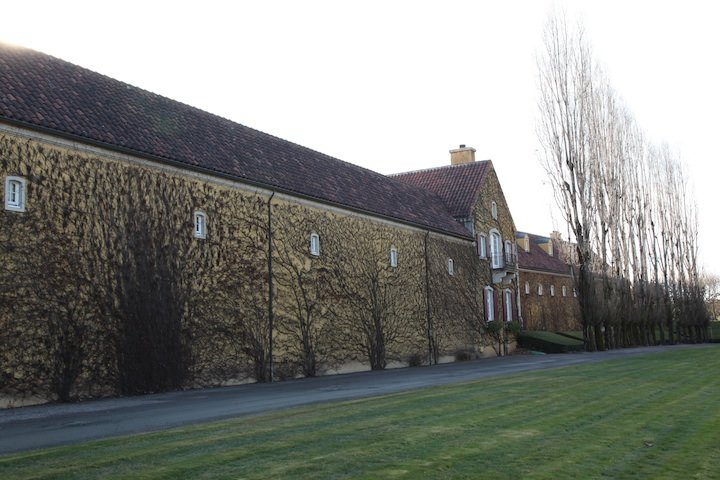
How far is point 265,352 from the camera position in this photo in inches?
810

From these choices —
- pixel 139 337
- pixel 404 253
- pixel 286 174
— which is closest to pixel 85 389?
pixel 139 337

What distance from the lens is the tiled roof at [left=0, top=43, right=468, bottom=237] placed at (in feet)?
52.5

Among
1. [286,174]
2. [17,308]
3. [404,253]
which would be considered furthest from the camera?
[404,253]

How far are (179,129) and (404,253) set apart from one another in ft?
39.1

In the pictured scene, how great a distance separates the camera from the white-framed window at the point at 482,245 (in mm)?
36844

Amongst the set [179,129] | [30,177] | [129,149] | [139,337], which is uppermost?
[179,129]

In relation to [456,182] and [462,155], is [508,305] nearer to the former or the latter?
[456,182]

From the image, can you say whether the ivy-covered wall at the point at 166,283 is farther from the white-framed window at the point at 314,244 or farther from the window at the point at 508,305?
the window at the point at 508,305

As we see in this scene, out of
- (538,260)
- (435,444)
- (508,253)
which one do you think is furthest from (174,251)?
(538,260)

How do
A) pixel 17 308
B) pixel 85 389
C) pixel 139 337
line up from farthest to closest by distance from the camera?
pixel 139 337 < pixel 85 389 < pixel 17 308

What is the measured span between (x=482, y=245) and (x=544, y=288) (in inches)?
721

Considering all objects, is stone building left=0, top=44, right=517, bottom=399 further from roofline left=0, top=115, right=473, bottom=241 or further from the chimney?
the chimney

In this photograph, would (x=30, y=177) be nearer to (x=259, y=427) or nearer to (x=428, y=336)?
(x=259, y=427)

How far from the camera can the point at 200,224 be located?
19.0 meters
